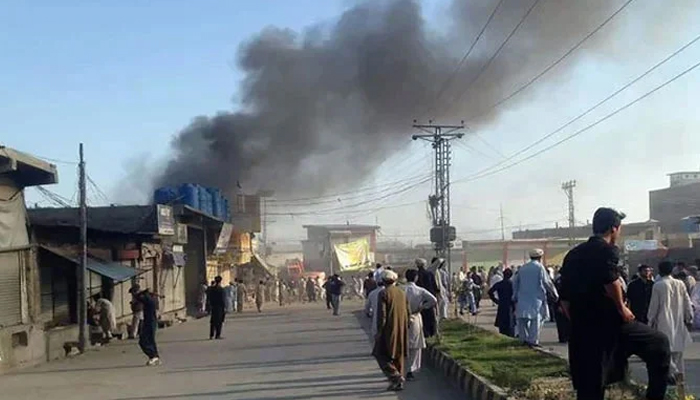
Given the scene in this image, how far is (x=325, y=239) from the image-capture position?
7806 centimetres

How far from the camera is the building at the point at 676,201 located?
71.9 metres

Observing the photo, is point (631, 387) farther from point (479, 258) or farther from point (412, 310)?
point (479, 258)

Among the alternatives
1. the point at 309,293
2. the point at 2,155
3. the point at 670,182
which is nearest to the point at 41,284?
the point at 2,155

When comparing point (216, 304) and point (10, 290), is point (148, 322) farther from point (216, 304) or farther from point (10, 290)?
point (216, 304)

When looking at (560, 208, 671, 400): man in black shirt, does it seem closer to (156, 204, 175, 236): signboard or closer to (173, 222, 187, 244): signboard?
(156, 204, 175, 236): signboard

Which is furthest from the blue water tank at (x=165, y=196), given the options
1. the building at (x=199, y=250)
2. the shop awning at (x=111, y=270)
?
the shop awning at (x=111, y=270)

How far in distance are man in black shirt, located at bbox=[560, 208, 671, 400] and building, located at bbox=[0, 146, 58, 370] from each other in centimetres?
1171

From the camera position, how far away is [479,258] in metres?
55.8

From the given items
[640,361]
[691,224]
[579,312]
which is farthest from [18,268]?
[691,224]

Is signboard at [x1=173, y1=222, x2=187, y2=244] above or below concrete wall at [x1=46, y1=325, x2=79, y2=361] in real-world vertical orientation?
above

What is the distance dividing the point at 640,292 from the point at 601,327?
22.3 ft

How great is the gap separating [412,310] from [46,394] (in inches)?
193

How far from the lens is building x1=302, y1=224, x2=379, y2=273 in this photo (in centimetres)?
7406

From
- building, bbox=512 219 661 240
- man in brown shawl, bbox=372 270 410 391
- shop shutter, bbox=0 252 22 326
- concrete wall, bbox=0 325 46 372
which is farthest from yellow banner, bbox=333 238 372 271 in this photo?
man in brown shawl, bbox=372 270 410 391
